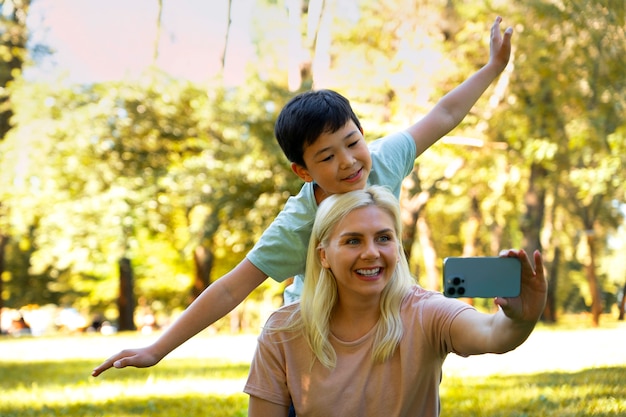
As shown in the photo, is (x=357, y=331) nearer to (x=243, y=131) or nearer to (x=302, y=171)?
(x=302, y=171)

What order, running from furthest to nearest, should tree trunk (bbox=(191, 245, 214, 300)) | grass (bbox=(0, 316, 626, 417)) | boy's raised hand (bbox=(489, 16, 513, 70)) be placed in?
tree trunk (bbox=(191, 245, 214, 300)) → grass (bbox=(0, 316, 626, 417)) → boy's raised hand (bbox=(489, 16, 513, 70))

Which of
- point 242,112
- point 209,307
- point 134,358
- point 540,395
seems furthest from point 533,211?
point 134,358

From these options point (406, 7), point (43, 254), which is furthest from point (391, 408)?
point (43, 254)

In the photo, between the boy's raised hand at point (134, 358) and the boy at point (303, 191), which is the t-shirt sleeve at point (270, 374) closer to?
the boy at point (303, 191)

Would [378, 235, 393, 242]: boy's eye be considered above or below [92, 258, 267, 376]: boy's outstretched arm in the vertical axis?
above

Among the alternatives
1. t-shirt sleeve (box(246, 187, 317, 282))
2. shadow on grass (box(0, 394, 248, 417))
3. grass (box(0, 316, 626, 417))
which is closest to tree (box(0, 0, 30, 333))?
grass (box(0, 316, 626, 417))

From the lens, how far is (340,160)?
3.14m

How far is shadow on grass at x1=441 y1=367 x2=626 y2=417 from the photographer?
5066 mm

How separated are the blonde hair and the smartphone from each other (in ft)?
1.71

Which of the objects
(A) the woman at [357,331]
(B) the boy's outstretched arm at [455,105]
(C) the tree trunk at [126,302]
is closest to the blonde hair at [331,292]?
(A) the woman at [357,331]

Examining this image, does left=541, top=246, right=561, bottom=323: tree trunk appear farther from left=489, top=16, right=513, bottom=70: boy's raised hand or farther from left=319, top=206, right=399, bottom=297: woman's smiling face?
left=319, top=206, right=399, bottom=297: woman's smiling face

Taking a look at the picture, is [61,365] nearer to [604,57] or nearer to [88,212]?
[604,57]

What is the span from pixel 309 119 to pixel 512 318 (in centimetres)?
125

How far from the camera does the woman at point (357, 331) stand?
284cm
